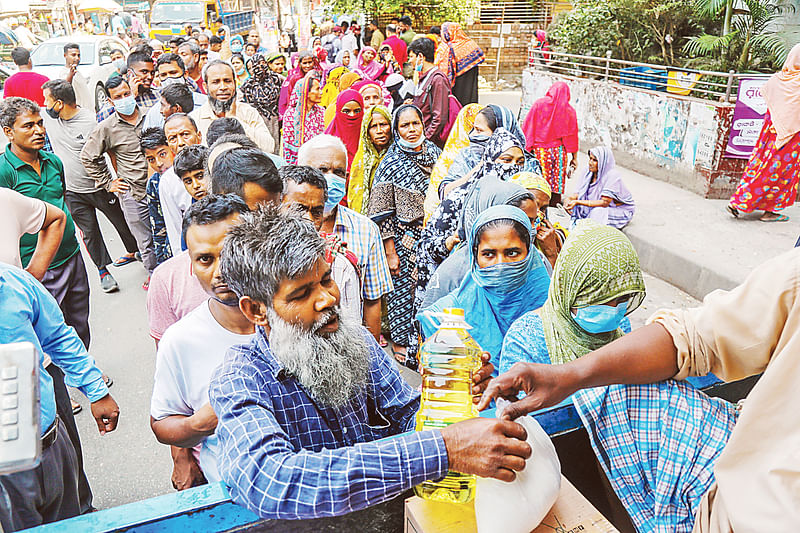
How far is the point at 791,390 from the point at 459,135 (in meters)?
4.13

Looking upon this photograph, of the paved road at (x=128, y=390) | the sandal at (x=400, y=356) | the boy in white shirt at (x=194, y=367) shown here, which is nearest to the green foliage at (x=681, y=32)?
the paved road at (x=128, y=390)

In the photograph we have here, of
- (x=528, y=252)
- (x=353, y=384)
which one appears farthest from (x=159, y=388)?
(x=528, y=252)

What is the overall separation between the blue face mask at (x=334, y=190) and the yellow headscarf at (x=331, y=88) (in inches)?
137

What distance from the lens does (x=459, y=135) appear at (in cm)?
505

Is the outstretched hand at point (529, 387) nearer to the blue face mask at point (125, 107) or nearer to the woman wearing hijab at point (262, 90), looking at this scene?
the blue face mask at point (125, 107)

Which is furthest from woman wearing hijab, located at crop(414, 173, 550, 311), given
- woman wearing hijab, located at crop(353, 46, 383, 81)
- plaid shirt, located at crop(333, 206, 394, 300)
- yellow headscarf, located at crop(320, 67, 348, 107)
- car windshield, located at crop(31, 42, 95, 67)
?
car windshield, located at crop(31, 42, 95, 67)

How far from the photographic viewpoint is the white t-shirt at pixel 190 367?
6.33 ft

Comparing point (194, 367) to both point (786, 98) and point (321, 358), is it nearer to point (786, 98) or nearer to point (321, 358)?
point (321, 358)

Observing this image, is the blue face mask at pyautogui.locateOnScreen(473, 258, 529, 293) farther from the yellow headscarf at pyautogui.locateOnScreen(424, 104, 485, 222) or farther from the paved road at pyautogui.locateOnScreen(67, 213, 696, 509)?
the paved road at pyautogui.locateOnScreen(67, 213, 696, 509)

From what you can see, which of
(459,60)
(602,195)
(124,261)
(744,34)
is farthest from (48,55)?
(744,34)

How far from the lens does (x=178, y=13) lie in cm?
1920

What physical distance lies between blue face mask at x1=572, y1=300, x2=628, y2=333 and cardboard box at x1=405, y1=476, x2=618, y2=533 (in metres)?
0.66

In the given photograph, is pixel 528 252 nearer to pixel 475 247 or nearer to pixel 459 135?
pixel 475 247

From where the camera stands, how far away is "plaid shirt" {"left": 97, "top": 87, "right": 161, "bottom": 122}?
5.72 m
